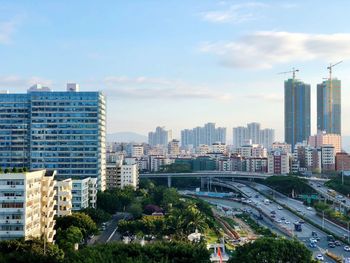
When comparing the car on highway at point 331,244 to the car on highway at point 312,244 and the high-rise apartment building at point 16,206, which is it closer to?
the car on highway at point 312,244

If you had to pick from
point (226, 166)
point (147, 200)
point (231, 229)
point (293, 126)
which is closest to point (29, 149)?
point (147, 200)

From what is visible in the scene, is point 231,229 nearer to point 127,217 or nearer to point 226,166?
point 127,217

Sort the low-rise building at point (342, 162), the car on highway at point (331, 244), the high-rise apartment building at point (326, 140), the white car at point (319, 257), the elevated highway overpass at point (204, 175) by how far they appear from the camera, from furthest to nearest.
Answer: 1. the high-rise apartment building at point (326, 140)
2. the low-rise building at point (342, 162)
3. the elevated highway overpass at point (204, 175)
4. the car on highway at point (331, 244)
5. the white car at point (319, 257)

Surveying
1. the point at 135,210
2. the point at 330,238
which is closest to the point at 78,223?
the point at 135,210

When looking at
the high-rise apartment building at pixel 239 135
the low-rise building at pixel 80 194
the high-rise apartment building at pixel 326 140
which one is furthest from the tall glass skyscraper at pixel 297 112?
the low-rise building at pixel 80 194

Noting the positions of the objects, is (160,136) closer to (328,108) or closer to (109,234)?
(328,108)

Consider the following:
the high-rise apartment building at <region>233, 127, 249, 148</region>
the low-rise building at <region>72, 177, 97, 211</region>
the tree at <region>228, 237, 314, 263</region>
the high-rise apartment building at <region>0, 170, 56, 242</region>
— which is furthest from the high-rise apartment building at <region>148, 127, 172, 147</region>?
the tree at <region>228, 237, 314, 263</region>

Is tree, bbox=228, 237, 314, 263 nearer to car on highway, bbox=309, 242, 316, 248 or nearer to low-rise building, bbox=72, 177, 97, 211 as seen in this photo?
car on highway, bbox=309, 242, 316, 248
